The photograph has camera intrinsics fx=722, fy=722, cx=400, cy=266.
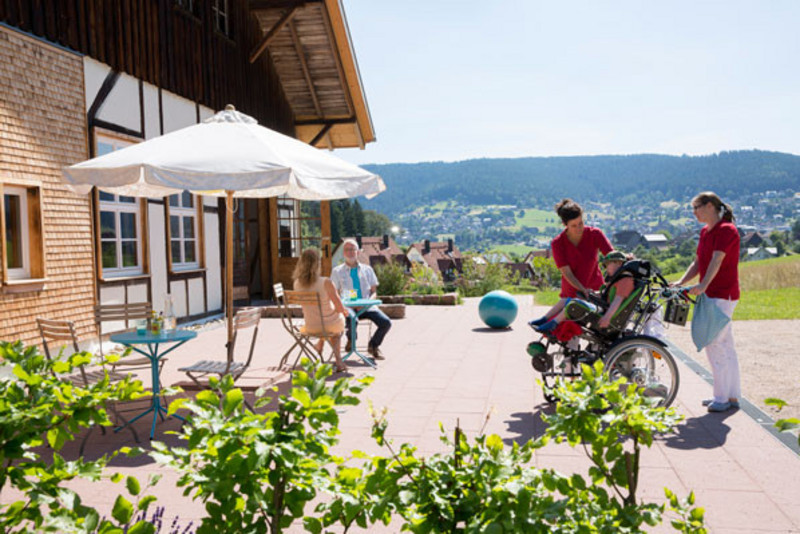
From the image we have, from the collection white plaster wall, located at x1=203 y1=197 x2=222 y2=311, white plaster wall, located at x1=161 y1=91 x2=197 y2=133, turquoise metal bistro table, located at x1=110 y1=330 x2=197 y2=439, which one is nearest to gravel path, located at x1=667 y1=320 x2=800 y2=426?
turquoise metal bistro table, located at x1=110 y1=330 x2=197 y2=439

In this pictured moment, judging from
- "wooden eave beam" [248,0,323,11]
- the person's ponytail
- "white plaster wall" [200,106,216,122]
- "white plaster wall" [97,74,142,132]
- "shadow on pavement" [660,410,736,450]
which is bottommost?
"shadow on pavement" [660,410,736,450]

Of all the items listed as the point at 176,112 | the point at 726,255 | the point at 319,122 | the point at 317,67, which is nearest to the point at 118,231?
the point at 176,112

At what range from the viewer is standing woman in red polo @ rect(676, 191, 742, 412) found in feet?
18.1

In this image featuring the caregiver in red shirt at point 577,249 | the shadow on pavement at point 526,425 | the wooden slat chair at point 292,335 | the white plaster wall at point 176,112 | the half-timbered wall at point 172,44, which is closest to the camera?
the shadow on pavement at point 526,425

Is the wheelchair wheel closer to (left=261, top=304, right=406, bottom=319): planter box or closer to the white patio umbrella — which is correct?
the white patio umbrella

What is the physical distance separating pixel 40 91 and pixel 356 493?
7.74 m

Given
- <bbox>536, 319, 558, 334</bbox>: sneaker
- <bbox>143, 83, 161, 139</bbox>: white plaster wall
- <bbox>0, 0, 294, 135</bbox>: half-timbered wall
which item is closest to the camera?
<bbox>536, 319, 558, 334</bbox>: sneaker

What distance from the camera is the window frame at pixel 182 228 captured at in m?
10.9

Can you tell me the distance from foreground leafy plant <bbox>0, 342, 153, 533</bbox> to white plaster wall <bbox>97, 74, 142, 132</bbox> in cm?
816

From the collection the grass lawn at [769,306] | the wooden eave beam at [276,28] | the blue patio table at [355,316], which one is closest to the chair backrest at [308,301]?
the blue patio table at [355,316]

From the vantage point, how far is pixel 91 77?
8859mm

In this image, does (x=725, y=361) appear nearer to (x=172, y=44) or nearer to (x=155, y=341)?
(x=155, y=341)

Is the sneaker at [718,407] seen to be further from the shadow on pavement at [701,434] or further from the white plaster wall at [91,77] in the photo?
the white plaster wall at [91,77]

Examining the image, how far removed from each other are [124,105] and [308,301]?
14.9ft
